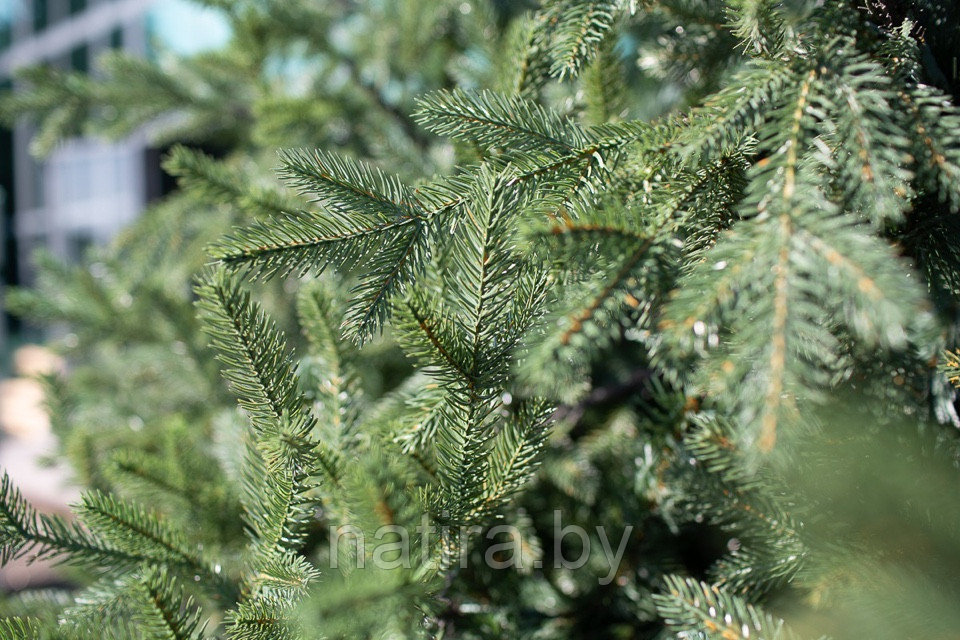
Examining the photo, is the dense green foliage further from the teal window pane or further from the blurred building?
the teal window pane

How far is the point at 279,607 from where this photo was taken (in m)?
0.40

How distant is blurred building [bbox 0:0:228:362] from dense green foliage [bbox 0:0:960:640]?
15.1 ft

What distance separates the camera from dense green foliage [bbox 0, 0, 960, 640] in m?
0.33

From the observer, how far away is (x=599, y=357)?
469mm

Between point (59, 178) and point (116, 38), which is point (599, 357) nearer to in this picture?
point (116, 38)

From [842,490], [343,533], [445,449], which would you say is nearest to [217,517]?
[343,533]

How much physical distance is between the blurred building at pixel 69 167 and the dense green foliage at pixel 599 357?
4.59m

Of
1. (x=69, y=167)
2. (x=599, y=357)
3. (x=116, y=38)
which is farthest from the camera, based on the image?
(x=69, y=167)

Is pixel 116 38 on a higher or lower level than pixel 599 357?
higher

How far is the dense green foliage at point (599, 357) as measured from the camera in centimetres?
33

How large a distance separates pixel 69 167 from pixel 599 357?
6.88 metres

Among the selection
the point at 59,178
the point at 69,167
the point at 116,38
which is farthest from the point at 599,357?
the point at 59,178

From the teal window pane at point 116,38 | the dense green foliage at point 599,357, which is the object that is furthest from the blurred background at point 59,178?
the dense green foliage at point 599,357

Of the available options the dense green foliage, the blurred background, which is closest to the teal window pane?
the blurred background
